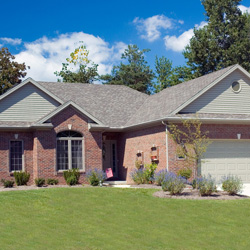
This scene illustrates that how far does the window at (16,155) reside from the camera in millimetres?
24875

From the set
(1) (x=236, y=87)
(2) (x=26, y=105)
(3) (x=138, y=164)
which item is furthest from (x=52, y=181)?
(1) (x=236, y=87)

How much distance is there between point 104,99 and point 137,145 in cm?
642

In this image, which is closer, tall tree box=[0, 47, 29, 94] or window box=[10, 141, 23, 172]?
window box=[10, 141, 23, 172]

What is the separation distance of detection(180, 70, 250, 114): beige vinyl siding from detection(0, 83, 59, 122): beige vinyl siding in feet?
26.8

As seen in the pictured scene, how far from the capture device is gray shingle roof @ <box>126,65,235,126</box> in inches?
966

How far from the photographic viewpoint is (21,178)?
24188mm

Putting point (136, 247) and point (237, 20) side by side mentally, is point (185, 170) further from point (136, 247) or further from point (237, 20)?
point (237, 20)

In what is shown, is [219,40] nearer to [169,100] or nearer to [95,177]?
[169,100]

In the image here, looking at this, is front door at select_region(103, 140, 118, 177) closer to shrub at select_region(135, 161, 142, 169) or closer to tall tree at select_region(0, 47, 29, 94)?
shrub at select_region(135, 161, 142, 169)

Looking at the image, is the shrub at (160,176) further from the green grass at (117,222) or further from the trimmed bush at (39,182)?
the trimmed bush at (39,182)

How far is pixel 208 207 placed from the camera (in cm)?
1540

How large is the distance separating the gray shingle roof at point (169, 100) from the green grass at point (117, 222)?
7764mm

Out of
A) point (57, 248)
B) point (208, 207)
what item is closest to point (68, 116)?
point (208, 207)

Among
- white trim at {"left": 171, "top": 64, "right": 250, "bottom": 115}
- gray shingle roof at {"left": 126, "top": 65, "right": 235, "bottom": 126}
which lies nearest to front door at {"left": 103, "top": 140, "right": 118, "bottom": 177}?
gray shingle roof at {"left": 126, "top": 65, "right": 235, "bottom": 126}
